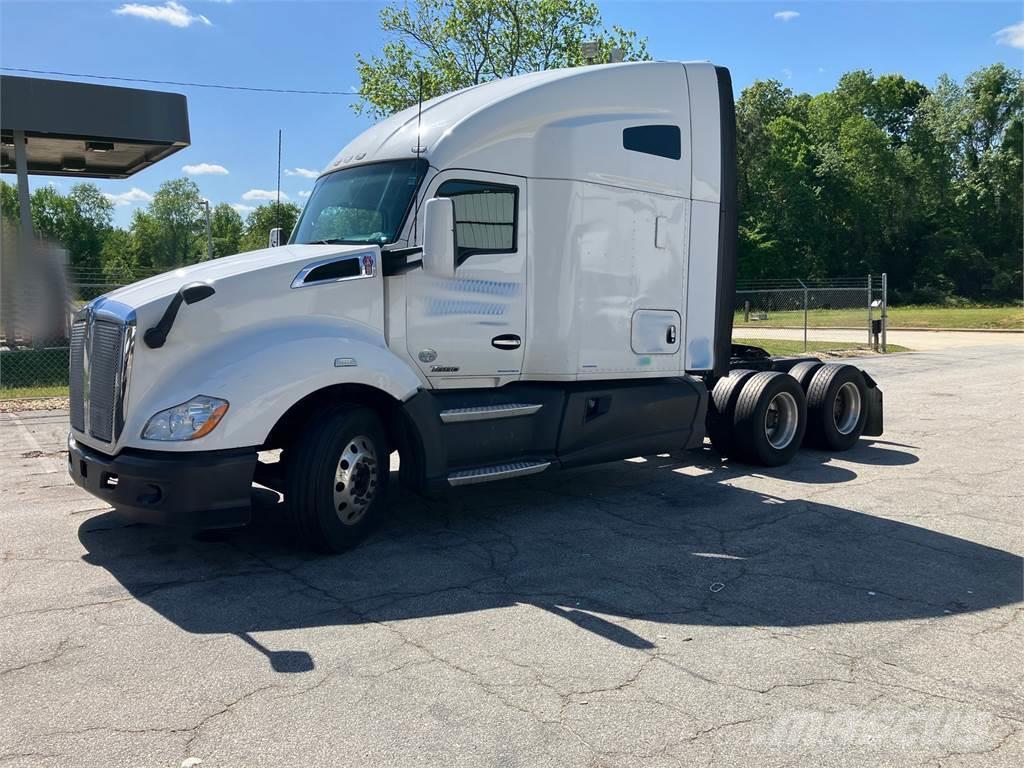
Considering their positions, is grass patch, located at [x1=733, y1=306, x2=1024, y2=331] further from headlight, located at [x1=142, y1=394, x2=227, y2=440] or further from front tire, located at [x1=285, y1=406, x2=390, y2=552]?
headlight, located at [x1=142, y1=394, x2=227, y2=440]

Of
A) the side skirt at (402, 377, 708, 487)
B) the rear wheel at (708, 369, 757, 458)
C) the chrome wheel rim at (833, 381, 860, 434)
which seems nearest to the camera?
the side skirt at (402, 377, 708, 487)

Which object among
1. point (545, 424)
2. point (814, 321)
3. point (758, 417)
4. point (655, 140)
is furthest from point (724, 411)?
point (814, 321)

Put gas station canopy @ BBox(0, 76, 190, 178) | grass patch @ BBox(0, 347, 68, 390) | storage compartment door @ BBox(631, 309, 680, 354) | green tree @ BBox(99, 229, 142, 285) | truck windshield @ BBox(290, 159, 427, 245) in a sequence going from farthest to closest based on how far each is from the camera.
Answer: green tree @ BBox(99, 229, 142, 285) < gas station canopy @ BBox(0, 76, 190, 178) < grass patch @ BBox(0, 347, 68, 390) < storage compartment door @ BBox(631, 309, 680, 354) < truck windshield @ BBox(290, 159, 427, 245)

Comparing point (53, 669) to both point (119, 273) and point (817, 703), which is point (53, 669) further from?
point (119, 273)

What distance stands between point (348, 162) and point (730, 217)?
3569 mm

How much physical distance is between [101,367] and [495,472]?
9.04 ft

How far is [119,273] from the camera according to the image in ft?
65.7

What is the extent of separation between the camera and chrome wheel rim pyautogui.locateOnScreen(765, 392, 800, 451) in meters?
9.30

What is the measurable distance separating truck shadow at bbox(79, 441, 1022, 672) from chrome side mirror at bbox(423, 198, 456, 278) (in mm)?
1970

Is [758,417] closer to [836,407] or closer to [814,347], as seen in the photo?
[836,407]

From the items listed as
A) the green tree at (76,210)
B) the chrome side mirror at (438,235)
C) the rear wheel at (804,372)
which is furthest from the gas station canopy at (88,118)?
the green tree at (76,210)

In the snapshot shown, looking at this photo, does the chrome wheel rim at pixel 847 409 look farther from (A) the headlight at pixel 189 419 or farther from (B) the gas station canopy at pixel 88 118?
(B) the gas station canopy at pixel 88 118

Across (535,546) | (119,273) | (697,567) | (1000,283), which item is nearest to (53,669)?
(535,546)

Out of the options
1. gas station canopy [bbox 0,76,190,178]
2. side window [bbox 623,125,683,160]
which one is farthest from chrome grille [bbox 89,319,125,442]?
gas station canopy [bbox 0,76,190,178]
